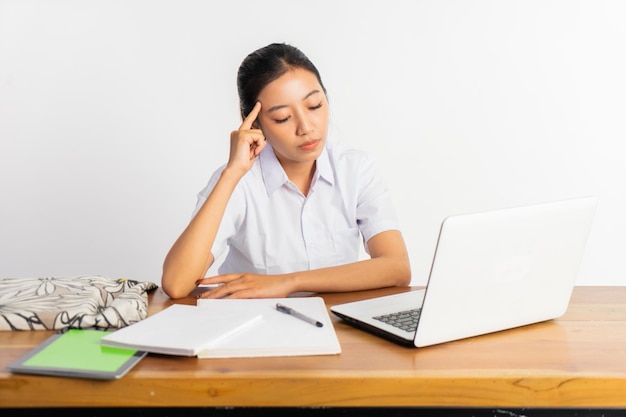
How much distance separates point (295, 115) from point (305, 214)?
31 cm

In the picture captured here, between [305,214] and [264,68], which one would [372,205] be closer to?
[305,214]

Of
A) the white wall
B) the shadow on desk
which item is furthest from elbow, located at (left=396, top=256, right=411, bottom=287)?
the white wall

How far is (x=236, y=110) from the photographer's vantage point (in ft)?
11.5

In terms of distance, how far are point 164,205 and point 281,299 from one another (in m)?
2.06

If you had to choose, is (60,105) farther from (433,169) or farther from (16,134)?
(433,169)

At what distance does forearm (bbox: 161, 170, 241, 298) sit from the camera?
5.57 ft

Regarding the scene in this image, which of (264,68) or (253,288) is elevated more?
(264,68)

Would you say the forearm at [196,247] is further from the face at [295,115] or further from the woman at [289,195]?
the face at [295,115]

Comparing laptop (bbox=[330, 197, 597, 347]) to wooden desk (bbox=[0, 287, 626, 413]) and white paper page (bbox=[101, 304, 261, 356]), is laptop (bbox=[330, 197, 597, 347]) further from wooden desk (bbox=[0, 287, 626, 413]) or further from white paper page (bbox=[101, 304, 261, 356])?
white paper page (bbox=[101, 304, 261, 356])

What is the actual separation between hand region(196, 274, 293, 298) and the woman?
0.14 meters

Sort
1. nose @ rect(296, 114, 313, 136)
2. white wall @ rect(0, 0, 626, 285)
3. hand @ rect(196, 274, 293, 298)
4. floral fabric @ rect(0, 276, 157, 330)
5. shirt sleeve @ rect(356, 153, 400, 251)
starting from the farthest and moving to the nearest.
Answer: white wall @ rect(0, 0, 626, 285) < shirt sleeve @ rect(356, 153, 400, 251) < nose @ rect(296, 114, 313, 136) < hand @ rect(196, 274, 293, 298) < floral fabric @ rect(0, 276, 157, 330)

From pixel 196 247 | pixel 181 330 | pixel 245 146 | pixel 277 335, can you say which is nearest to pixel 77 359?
pixel 181 330

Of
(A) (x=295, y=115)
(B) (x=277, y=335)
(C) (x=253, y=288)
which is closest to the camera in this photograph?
(B) (x=277, y=335)

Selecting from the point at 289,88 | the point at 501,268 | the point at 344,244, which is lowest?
the point at 344,244
